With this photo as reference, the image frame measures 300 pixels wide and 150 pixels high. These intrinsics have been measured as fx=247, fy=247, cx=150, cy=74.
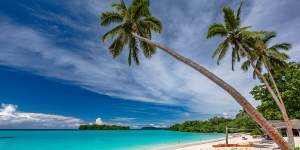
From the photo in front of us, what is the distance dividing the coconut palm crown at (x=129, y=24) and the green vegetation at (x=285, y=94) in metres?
18.5

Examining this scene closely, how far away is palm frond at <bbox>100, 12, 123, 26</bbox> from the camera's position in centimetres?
1298

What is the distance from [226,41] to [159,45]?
7.78m

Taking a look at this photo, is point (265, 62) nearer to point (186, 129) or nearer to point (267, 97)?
point (267, 97)

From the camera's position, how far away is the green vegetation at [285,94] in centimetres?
2623

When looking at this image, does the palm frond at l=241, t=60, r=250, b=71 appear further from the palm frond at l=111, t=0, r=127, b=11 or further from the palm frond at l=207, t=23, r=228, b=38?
the palm frond at l=111, t=0, r=127, b=11

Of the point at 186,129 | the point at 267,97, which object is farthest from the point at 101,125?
the point at 267,97

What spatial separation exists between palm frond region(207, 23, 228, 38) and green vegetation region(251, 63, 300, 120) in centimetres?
1366

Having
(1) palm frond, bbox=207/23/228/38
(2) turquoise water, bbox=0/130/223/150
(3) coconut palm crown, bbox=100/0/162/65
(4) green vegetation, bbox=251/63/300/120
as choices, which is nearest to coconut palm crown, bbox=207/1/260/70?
(1) palm frond, bbox=207/23/228/38

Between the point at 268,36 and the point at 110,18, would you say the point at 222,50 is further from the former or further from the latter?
the point at 110,18

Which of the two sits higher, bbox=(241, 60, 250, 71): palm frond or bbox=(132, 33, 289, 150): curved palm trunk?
bbox=(241, 60, 250, 71): palm frond

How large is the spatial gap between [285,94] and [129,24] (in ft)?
68.2

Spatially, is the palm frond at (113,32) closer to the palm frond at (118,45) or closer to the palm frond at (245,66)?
the palm frond at (118,45)

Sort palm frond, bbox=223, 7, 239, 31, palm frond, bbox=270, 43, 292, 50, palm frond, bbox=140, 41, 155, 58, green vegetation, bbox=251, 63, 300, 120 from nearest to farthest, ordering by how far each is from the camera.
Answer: palm frond, bbox=140, 41, 155, 58 → palm frond, bbox=223, 7, 239, 31 → palm frond, bbox=270, 43, 292, 50 → green vegetation, bbox=251, 63, 300, 120

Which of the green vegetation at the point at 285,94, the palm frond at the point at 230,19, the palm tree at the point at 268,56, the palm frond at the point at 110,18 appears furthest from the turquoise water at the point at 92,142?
the palm frond at the point at 110,18
